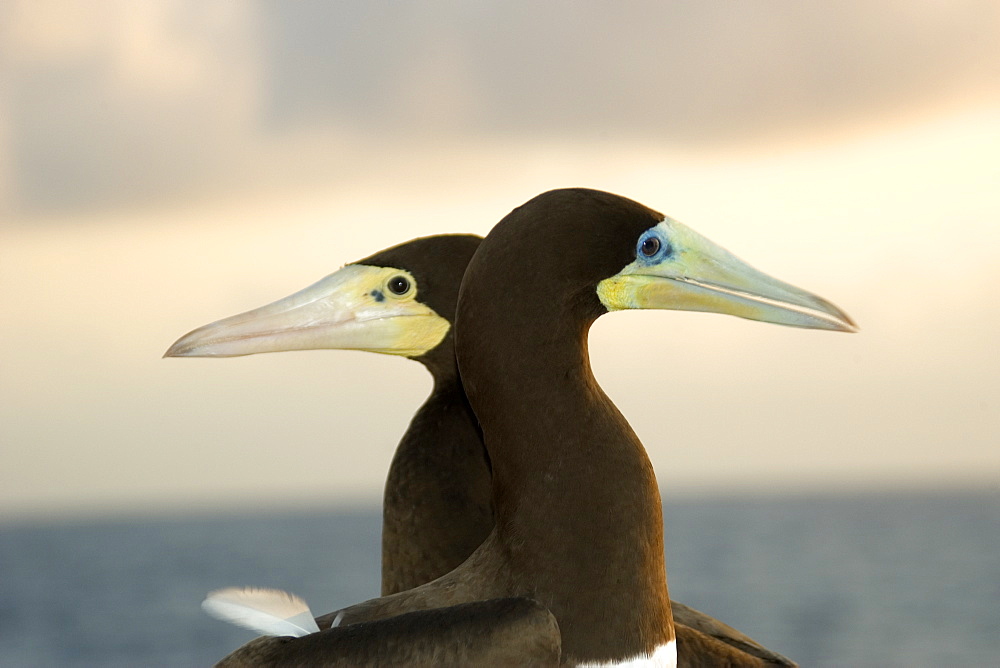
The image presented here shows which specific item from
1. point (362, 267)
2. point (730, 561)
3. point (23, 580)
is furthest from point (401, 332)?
point (23, 580)

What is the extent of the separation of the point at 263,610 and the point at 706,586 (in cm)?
4900

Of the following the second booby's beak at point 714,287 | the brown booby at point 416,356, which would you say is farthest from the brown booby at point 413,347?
the second booby's beak at point 714,287

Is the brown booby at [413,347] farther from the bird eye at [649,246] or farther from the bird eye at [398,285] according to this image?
the bird eye at [649,246]

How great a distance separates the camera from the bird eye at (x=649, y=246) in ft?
12.1

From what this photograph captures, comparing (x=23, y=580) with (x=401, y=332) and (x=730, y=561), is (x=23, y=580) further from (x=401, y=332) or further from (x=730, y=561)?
(x=401, y=332)

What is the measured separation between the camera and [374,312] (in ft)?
16.6

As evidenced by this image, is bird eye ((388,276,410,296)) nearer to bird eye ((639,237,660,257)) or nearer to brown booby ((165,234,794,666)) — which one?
brown booby ((165,234,794,666))

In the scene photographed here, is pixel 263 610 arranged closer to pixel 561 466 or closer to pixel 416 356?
pixel 561 466

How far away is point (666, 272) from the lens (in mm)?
3742

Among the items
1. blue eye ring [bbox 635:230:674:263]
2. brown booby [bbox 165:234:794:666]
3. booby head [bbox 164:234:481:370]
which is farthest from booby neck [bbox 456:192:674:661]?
booby head [bbox 164:234:481:370]

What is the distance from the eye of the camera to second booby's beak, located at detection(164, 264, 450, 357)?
502 cm

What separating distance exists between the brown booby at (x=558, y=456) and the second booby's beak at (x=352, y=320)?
4.54 feet

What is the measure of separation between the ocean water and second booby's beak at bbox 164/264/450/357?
1235 inches

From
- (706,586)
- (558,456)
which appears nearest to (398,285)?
(558,456)
